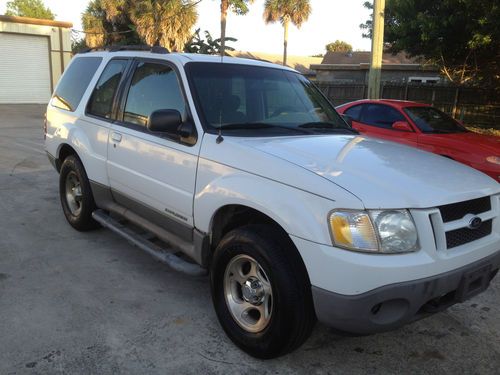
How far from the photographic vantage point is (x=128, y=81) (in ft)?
14.3

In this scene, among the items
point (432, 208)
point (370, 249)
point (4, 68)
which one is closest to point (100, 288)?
point (370, 249)

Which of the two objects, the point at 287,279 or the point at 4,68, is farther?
the point at 4,68

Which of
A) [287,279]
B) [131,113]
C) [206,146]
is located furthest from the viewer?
[131,113]

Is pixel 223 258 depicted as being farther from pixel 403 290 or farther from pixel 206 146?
pixel 403 290

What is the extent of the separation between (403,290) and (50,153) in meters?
4.64

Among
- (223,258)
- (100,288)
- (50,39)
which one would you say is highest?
(50,39)

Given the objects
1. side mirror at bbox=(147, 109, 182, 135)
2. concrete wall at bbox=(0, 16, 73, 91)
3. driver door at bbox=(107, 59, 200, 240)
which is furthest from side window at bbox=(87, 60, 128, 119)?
concrete wall at bbox=(0, 16, 73, 91)

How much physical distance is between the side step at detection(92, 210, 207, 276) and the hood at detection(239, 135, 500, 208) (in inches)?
39.8

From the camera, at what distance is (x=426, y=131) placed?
7.82 metres

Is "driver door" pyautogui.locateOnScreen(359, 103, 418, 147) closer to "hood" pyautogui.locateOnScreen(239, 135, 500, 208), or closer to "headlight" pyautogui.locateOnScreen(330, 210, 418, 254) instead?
"hood" pyautogui.locateOnScreen(239, 135, 500, 208)

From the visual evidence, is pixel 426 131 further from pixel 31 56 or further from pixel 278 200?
pixel 31 56

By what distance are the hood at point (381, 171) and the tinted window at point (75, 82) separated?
263 centimetres

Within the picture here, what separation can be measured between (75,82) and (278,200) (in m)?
3.58

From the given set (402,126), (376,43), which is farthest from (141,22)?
(402,126)
